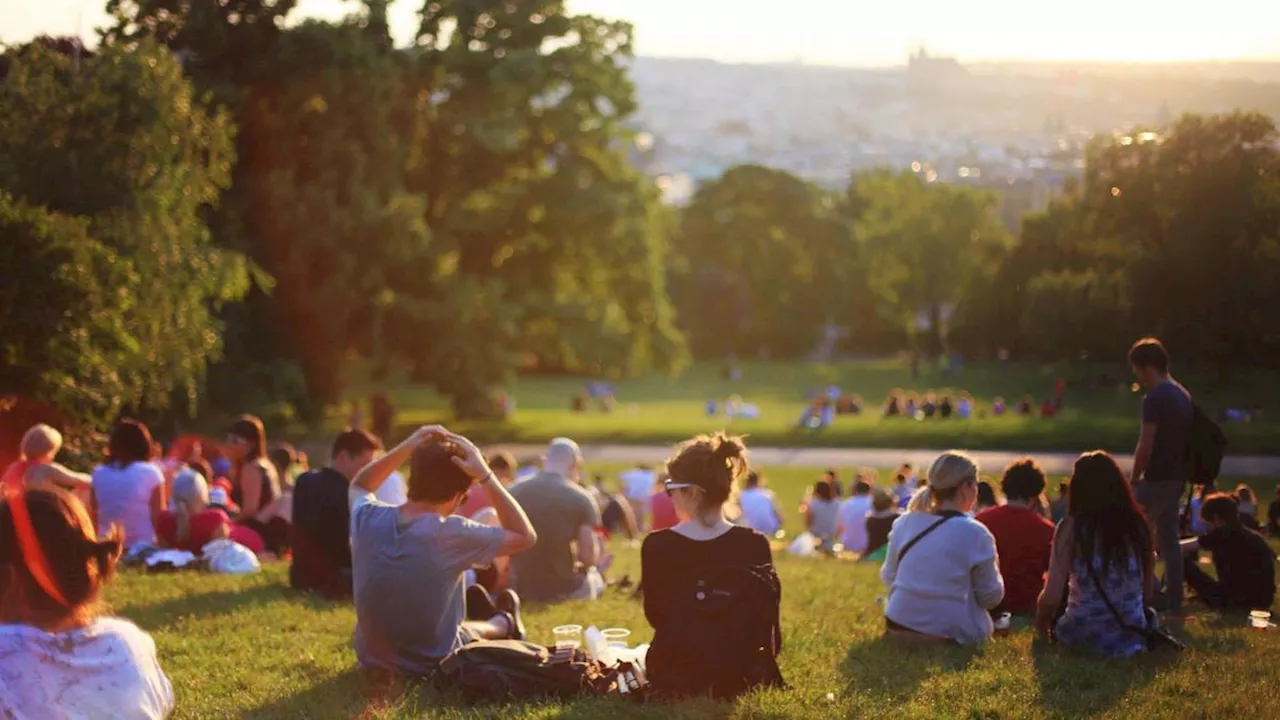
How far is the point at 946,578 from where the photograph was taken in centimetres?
816

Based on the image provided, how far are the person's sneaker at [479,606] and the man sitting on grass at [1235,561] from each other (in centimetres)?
535

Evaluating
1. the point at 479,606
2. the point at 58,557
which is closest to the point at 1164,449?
the point at 479,606

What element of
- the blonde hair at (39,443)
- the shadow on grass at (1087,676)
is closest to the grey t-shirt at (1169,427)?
the shadow on grass at (1087,676)

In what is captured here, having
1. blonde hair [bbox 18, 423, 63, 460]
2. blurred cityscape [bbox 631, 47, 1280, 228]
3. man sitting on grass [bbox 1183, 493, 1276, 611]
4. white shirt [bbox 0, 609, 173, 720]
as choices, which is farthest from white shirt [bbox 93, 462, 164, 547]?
blurred cityscape [bbox 631, 47, 1280, 228]

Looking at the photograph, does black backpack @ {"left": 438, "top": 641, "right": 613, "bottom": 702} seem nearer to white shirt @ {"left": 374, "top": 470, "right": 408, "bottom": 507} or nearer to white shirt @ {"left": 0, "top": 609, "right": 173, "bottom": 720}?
white shirt @ {"left": 0, "top": 609, "right": 173, "bottom": 720}

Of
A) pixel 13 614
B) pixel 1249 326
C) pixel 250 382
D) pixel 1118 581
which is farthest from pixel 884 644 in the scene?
pixel 250 382

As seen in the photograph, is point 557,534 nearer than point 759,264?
Yes

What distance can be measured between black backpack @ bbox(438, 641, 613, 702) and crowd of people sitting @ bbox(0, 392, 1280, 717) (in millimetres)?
325

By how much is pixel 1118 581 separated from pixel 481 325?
26844 mm

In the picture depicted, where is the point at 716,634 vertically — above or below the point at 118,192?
below

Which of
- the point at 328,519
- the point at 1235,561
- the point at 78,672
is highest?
the point at 78,672

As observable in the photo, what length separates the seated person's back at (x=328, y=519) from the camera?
1052 centimetres

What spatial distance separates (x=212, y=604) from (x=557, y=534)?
2618 mm

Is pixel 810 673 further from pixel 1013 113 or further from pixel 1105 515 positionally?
pixel 1013 113
